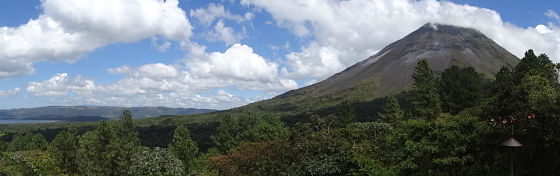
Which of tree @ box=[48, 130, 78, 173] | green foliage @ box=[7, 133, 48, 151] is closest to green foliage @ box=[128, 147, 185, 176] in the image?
tree @ box=[48, 130, 78, 173]

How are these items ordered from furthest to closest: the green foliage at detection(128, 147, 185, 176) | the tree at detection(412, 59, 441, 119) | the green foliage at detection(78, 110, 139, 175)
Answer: the green foliage at detection(78, 110, 139, 175) < the tree at detection(412, 59, 441, 119) < the green foliage at detection(128, 147, 185, 176)

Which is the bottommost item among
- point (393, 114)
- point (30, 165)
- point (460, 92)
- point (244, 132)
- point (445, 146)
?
point (30, 165)

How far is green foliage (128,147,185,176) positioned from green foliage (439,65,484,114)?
37.4 metres

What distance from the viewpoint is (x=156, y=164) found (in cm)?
2223

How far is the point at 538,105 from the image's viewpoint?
18031 mm

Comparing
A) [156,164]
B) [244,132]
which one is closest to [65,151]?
[244,132]

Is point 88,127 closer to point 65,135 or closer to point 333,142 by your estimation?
point 65,135

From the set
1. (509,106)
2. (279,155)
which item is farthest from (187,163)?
(509,106)

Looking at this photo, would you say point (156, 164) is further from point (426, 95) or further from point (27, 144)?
point (27, 144)

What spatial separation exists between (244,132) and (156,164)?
44679mm

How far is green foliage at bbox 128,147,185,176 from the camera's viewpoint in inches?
874

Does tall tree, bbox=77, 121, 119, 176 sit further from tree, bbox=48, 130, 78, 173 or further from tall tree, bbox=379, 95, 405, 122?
tall tree, bbox=379, 95, 405, 122

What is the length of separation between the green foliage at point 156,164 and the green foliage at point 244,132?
34212mm

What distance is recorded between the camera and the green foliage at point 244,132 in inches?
2329
